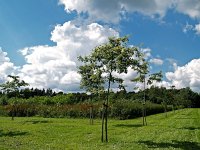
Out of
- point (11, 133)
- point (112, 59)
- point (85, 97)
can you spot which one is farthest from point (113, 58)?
point (85, 97)

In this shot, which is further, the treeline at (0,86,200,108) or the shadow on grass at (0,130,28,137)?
the treeline at (0,86,200,108)

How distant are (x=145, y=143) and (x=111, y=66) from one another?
6159 mm

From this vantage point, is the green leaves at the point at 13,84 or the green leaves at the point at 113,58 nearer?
the green leaves at the point at 113,58

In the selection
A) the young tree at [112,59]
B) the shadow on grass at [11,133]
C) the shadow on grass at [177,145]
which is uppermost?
the young tree at [112,59]

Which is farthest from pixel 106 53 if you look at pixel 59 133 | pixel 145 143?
pixel 59 133

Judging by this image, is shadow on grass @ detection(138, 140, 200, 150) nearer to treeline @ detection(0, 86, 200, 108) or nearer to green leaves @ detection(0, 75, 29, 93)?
treeline @ detection(0, 86, 200, 108)

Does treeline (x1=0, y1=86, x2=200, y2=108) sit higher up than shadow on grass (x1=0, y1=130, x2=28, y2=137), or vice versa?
treeline (x1=0, y1=86, x2=200, y2=108)

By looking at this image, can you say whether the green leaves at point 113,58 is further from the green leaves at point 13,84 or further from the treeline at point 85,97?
the green leaves at point 13,84

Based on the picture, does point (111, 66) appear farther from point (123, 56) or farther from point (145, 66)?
point (145, 66)

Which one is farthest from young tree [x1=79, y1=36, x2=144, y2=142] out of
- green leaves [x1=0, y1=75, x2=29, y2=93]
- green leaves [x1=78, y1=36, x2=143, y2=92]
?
green leaves [x1=0, y1=75, x2=29, y2=93]

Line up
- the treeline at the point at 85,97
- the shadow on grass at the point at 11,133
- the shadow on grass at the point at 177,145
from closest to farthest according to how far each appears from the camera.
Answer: the shadow on grass at the point at 177,145 → the shadow on grass at the point at 11,133 → the treeline at the point at 85,97

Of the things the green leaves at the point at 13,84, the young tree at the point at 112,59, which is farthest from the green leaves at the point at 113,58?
the green leaves at the point at 13,84

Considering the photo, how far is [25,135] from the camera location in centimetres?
3100

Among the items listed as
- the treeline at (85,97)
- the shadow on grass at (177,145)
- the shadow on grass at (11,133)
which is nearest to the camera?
the shadow on grass at (177,145)
